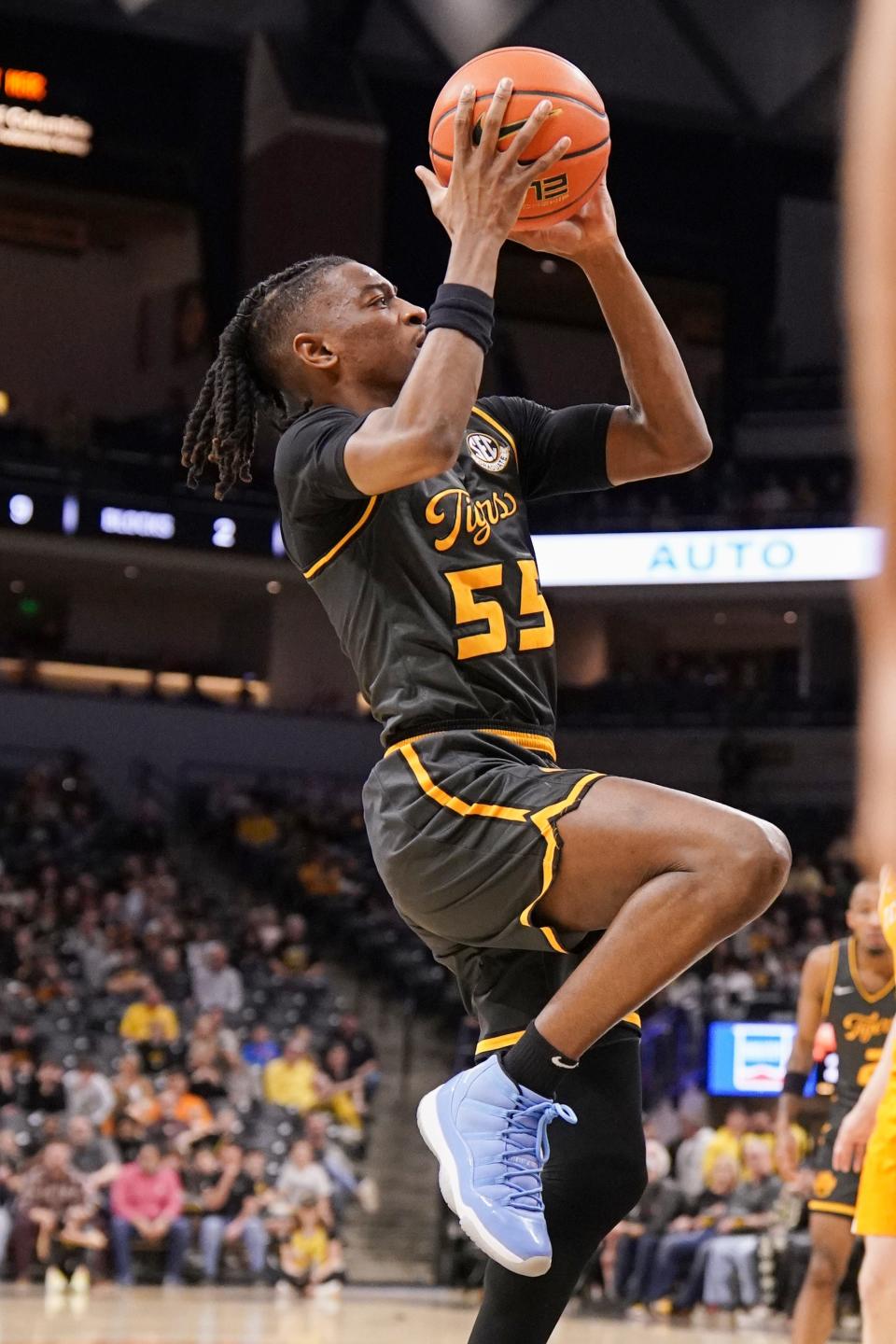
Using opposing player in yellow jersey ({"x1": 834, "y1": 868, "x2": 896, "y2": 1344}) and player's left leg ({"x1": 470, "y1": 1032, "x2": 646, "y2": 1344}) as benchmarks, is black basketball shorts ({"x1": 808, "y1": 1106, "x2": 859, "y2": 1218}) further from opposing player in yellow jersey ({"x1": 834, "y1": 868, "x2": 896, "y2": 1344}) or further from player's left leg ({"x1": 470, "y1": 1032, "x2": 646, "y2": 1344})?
player's left leg ({"x1": 470, "y1": 1032, "x2": 646, "y2": 1344})

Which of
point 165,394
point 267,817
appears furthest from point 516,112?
point 165,394

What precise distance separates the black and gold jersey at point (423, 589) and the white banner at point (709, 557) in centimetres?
1932

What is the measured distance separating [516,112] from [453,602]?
3.18ft

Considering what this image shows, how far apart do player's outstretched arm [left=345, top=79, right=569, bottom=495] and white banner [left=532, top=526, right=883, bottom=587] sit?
64.1ft

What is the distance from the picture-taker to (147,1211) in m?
12.6

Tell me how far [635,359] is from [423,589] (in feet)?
2.52

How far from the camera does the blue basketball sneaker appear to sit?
3188 mm

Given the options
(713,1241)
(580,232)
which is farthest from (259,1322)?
(580,232)

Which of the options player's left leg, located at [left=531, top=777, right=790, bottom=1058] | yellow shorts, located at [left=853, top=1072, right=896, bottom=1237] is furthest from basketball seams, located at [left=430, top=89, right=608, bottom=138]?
yellow shorts, located at [left=853, top=1072, right=896, bottom=1237]

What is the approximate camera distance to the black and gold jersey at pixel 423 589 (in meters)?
3.56

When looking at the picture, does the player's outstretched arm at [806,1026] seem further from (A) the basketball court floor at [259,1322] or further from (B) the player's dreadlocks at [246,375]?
(B) the player's dreadlocks at [246,375]

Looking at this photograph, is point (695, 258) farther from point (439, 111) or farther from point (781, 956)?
point (439, 111)

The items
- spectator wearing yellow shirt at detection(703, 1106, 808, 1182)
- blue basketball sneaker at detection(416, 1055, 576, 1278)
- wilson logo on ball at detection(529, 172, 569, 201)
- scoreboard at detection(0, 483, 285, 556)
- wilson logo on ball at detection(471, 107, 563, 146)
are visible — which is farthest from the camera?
scoreboard at detection(0, 483, 285, 556)

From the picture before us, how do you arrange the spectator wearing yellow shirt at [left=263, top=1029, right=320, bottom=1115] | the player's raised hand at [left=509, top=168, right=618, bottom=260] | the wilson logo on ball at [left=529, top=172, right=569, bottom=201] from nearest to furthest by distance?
the wilson logo on ball at [left=529, top=172, right=569, bottom=201] → the player's raised hand at [left=509, top=168, right=618, bottom=260] → the spectator wearing yellow shirt at [left=263, top=1029, right=320, bottom=1115]
